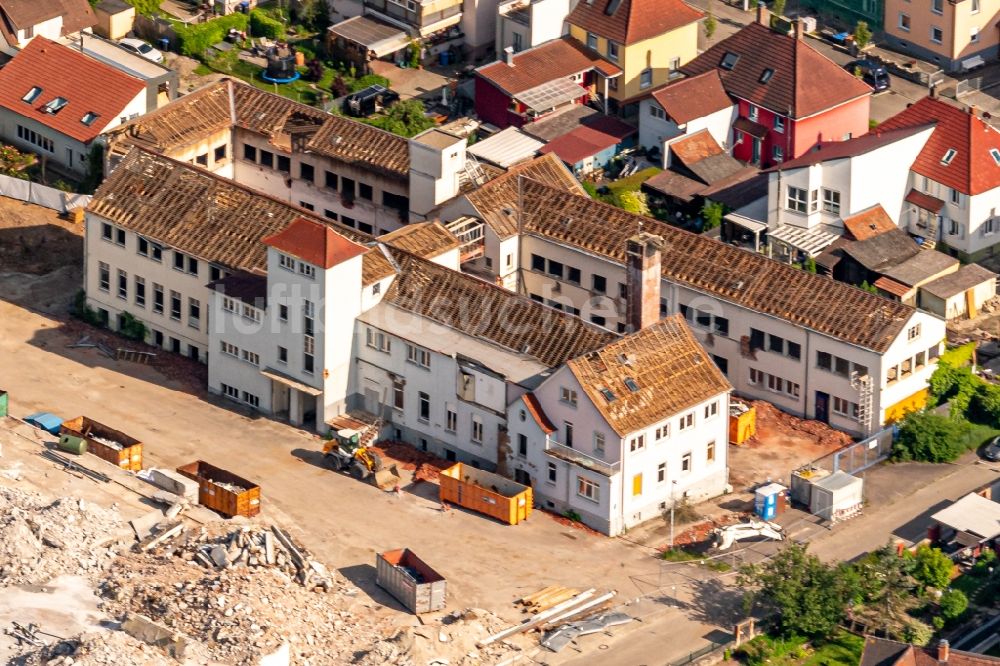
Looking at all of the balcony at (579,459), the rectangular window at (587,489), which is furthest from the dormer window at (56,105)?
the rectangular window at (587,489)

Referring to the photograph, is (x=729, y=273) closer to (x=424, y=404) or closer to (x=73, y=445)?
(x=424, y=404)

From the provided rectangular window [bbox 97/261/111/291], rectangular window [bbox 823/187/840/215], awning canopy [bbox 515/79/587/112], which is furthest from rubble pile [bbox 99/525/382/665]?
awning canopy [bbox 515/79/587/112]

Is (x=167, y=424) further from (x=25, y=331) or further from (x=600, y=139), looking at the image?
(x=600, y=139)

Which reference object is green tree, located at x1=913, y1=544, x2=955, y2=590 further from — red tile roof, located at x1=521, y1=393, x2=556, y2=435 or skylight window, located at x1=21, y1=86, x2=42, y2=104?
skylight window, located at x1=21, y1=86, x2=42, y2=104

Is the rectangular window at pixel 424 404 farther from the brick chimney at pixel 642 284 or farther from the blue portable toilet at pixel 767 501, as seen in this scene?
the blue portable toilet at pixel 767 501

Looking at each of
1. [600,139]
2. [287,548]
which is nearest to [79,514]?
[287,548]

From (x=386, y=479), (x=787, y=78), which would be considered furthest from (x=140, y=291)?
(x=787, y=78)

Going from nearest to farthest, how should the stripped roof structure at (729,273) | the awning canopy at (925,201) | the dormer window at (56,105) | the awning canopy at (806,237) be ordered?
the stripped roof structure at (729,273)
the awning canopy at (806,237)
the awning canopy at (925,201)
the dormer window at (56,105)
